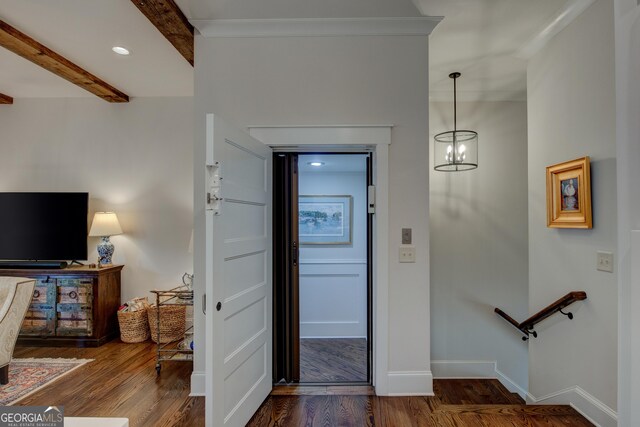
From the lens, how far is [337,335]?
13.6 feet

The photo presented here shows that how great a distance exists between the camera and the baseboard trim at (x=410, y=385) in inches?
93.3

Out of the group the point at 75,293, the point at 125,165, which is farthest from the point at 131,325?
the point at 125,165

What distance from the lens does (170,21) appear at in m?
2.31

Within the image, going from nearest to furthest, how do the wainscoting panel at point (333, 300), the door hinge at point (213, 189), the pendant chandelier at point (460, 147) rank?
1. the door hinge at point (213, 189)
2. the pendant chandelier at point (460, 147)
3. the wainscoting panel at point (333, 300)

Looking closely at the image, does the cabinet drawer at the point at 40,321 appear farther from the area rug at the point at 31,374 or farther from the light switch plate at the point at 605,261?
the light switch plate at the point at 605,261

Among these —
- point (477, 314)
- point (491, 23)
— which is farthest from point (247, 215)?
point (477, 314)

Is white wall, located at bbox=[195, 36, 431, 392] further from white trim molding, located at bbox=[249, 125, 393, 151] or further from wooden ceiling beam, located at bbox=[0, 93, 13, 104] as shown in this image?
wooden ceiling beam, located at bbox=[0, 93, 13, 104]

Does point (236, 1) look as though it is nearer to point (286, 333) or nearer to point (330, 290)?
point (286, 333)

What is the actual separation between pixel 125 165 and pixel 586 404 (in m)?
4.78

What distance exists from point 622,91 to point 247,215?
6.40 ft

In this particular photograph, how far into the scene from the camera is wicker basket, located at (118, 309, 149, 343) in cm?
347

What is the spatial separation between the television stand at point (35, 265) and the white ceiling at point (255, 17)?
1952 millimetres

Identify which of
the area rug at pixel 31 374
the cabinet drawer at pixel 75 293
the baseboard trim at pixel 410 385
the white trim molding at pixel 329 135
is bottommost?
the area rug at pixel 31 374

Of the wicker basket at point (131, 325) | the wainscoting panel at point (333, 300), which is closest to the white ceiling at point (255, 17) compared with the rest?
the wainscoting panel at point (333, 300)
